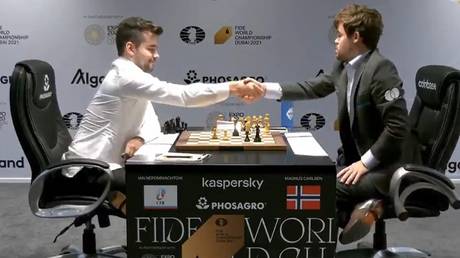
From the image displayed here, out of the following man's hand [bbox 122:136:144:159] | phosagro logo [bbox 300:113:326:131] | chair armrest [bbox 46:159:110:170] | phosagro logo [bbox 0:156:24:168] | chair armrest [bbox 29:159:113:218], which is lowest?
phosagro logo [bbox 0:156:24:168]

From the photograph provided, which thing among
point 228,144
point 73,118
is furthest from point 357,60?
point 73,118

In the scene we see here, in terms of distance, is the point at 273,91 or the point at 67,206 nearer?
the point at 67,206

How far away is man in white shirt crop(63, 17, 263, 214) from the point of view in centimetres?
274

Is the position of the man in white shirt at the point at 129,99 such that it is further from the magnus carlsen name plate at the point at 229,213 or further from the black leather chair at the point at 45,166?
the magnus carlsen name plate at the point at 229,213

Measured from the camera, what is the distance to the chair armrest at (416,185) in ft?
8.23

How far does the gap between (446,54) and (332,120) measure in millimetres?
1077

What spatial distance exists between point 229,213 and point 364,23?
1.16m

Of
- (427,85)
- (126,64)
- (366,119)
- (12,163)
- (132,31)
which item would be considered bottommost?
(12,163)

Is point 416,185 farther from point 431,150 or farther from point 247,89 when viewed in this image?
point 247,89

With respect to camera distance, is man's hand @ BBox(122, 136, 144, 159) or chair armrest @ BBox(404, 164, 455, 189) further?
man's hand @ BBox(122, 136, 144, 159)

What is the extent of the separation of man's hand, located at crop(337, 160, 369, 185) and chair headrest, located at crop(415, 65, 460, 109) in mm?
516

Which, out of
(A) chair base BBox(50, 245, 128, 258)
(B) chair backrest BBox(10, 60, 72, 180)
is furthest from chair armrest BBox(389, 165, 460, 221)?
(B) chair backrest BBox(10, 60, 72, 180)

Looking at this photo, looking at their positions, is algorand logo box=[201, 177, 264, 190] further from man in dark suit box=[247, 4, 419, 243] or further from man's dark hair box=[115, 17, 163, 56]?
man's dark hair box=[115, 17, 163, 56]

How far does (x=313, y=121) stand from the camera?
16.3ft
